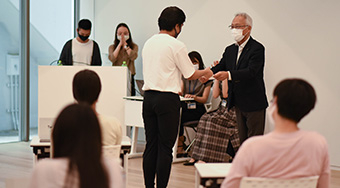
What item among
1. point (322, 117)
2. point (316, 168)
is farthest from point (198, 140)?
point (316, 168)

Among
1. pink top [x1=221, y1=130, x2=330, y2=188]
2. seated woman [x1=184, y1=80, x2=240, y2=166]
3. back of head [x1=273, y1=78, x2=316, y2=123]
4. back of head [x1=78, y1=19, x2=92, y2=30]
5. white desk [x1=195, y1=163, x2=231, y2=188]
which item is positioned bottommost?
seated woman [x1=184, y1=80, x2=240, y2=166]

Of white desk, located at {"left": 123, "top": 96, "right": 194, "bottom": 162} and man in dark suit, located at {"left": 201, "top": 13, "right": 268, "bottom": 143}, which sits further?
white desk, located at {"left": 123, "top": 96, "right": 194, "bottom": 162}

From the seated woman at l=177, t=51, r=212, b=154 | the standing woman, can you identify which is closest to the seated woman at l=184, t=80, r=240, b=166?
the seated woman at l=177, t=51, r=212, b=154

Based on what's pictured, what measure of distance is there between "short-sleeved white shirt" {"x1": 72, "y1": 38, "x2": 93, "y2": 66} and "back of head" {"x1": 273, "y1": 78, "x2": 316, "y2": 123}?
15.6ft

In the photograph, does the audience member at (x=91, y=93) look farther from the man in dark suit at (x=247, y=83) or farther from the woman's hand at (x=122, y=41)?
the woman's hand at (x=122, y=41)

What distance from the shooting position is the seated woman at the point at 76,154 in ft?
4.75

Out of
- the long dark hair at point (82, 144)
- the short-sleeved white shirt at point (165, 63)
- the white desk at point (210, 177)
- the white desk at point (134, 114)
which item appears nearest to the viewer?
the long dark hair at point (82, 144)

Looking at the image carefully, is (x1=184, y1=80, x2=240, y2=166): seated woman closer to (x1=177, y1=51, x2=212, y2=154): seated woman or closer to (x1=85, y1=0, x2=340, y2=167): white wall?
(x1=177, y1=51, x2=212, y2=154): seated woman

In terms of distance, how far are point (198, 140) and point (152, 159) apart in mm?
1996

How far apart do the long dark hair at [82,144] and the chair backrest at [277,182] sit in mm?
643

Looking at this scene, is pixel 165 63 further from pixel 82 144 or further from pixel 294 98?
pixel 82 144

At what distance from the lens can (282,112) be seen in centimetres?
193

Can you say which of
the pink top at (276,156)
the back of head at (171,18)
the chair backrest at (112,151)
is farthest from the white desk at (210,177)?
the back of head at (171,18)

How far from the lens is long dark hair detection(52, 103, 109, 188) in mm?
1446
